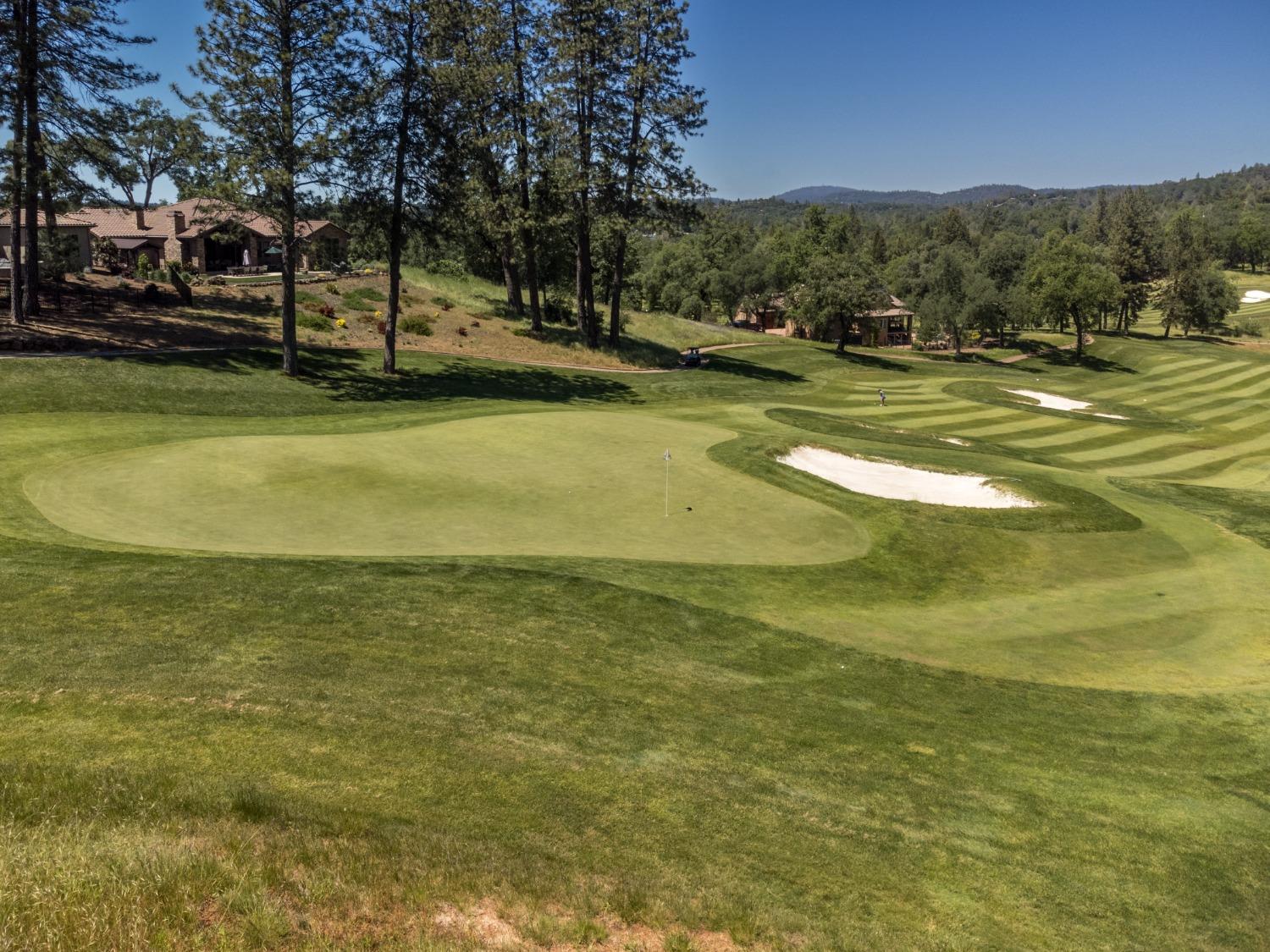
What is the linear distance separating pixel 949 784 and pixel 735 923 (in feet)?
17.3

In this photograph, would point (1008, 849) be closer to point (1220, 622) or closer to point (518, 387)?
point (1220, 622)

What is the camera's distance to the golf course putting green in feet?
60.7

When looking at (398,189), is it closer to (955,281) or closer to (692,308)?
(692,308)

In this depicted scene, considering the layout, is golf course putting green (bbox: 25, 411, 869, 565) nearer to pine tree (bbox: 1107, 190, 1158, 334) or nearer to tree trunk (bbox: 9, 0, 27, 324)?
tree trunk (bbox: 9, 0, 27, 324)

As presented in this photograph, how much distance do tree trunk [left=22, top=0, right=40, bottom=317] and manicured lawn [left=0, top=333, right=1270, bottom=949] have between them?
12.4 m

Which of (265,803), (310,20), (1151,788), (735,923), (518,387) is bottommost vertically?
(1151,788)

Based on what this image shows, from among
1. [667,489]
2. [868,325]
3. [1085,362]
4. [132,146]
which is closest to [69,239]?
[132,146]

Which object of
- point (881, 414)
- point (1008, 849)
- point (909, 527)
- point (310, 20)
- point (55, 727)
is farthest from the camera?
point (881, 414)

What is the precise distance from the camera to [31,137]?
37.8 m

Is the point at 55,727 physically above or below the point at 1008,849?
above

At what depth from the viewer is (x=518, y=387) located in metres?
45.3

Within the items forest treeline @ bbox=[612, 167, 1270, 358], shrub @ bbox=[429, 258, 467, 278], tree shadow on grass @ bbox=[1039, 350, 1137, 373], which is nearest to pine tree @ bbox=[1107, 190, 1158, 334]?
forest treeline @ bbox=[612, 167, 1270, 358]

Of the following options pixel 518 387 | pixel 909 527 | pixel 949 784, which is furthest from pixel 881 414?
pixel 949 784

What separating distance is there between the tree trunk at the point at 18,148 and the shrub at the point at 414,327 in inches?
803
